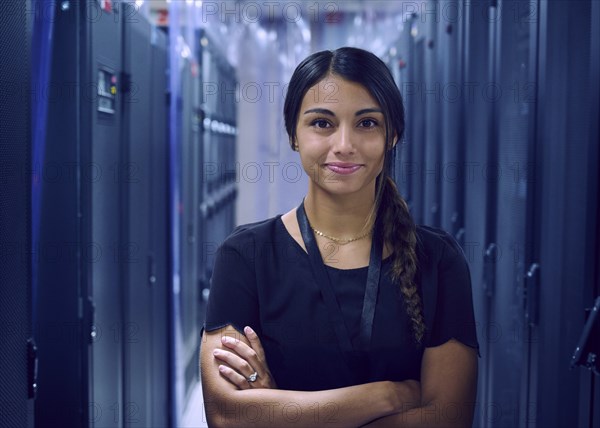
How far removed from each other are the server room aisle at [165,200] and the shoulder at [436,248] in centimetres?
18

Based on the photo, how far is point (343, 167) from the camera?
150cm

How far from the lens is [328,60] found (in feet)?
4.99

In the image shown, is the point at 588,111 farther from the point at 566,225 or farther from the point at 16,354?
the point at 16,354

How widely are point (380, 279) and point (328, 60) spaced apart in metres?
0.45

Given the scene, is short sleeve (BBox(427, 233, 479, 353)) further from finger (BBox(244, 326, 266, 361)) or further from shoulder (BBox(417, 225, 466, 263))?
finger (BBox(244, 326, 266, 361))

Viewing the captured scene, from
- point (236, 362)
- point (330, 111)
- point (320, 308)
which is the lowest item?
point (236, 362)

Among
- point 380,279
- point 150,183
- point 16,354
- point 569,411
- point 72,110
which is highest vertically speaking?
point 72,110

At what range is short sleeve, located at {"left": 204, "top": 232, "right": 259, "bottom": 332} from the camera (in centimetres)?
155

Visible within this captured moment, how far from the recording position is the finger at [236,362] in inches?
60.2

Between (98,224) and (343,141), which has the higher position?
(343,141)

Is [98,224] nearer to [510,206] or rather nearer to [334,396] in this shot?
[334,396]

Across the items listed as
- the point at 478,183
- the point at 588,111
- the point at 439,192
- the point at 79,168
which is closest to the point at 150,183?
the point at 79,168

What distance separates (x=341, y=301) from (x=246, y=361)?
23 centimetres

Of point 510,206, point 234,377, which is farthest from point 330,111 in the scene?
point 510,206
